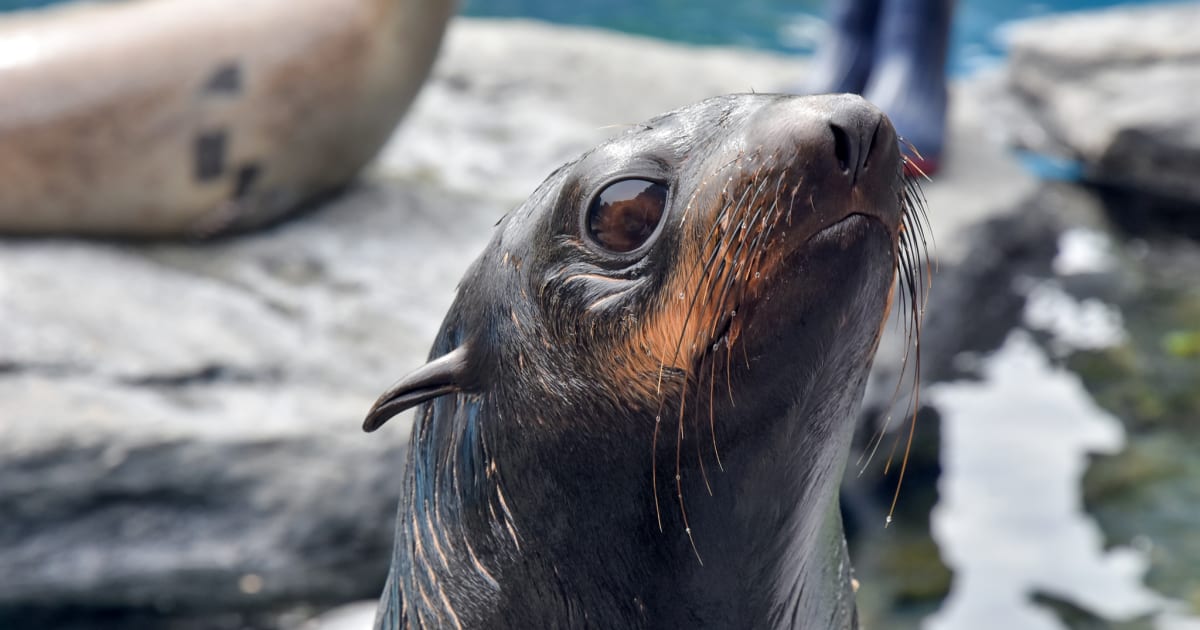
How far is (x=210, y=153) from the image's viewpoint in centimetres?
469

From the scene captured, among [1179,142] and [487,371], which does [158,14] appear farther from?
[1179,142]

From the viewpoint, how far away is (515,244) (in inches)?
62.9

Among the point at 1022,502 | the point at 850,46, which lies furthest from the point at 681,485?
the point at 850,46

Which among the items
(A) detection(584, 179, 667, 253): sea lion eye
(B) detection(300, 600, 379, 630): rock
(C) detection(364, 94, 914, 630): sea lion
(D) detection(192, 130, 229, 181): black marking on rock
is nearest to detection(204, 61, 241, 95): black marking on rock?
(D) detection(192, 130, 229, 181): black marking on rock

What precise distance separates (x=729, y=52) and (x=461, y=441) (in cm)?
619

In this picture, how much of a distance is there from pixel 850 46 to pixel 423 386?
5.19m

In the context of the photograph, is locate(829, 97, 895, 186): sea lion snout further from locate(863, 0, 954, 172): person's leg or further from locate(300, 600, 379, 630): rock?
locate(863, 0, 954, 172): person's leg

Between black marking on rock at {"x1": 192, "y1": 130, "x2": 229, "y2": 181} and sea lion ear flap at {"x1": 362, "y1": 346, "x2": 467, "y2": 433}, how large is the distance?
330 centimetres

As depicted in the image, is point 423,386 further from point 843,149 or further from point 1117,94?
point 1117,94

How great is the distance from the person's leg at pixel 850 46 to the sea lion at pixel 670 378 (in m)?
4.91

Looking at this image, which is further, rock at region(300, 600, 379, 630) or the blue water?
the blue water

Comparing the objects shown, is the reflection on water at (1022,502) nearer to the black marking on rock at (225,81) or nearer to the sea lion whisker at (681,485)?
the sea lion whisker at (681,485)

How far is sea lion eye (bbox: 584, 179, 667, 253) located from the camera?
141cm

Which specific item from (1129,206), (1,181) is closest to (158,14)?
(1,181)
